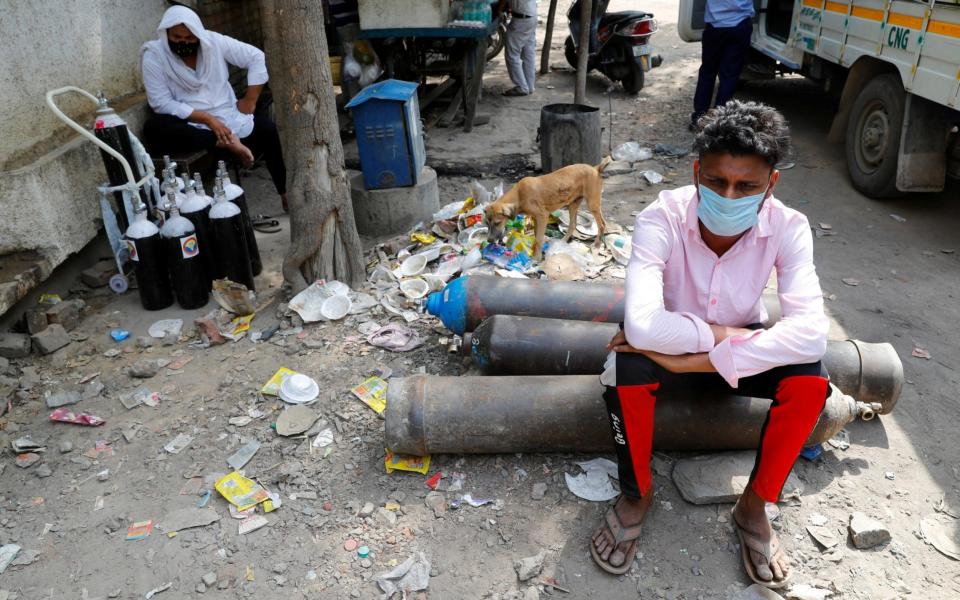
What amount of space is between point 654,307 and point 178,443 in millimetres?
2279

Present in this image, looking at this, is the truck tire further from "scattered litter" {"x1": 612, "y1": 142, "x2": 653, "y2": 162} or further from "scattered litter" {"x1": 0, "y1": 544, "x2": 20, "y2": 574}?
"scattered litter" {"x1": 0, "y1": 544, "x2": 20, "y2": 574}

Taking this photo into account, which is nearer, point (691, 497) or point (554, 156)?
point (691, 497)

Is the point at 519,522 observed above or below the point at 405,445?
below

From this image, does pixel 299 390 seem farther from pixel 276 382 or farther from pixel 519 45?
pixel 519 45

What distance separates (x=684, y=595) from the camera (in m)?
2.30

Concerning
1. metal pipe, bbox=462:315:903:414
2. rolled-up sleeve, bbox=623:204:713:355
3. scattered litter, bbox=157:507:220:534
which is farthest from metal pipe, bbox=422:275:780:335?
scattered litter, bbox=157:507:220:534

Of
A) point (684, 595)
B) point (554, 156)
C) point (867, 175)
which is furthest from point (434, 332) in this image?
point (867, 175)

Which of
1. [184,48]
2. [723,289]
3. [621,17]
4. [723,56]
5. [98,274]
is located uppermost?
[184,48]

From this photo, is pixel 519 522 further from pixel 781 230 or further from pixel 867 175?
pixel 867 175

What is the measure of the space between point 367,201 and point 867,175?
423 cm

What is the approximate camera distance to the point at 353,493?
2750 mm

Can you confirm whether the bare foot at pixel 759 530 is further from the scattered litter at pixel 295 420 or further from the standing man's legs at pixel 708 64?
the standing man's legs at pixel 708 64

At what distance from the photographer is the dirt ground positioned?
7.83 ft

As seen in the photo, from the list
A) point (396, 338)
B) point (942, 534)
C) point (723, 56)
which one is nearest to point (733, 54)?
point (723, 56)
